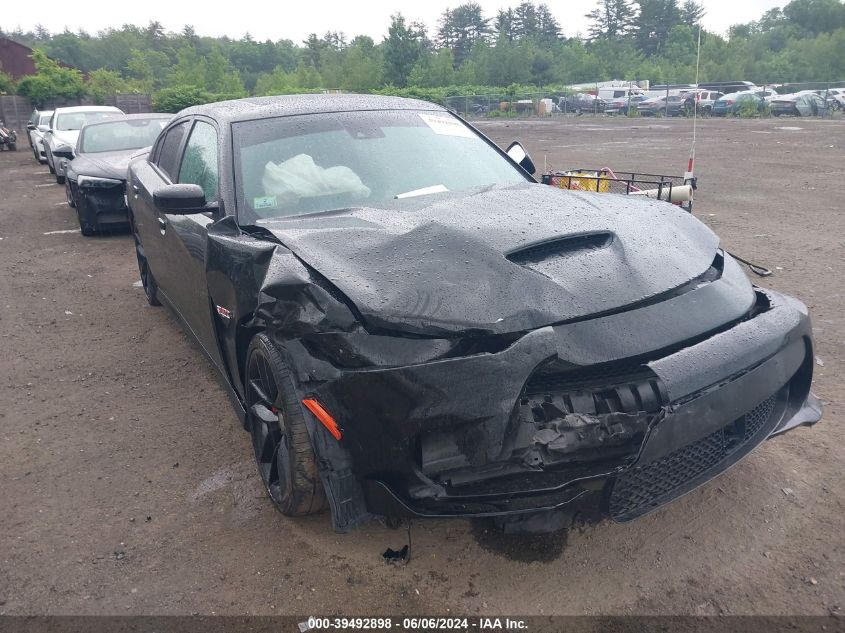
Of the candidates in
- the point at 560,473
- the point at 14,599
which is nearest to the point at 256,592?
the point at 14,599

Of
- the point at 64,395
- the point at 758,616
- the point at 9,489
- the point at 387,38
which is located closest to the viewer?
the point at 758,616

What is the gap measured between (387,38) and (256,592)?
66618 millimetres

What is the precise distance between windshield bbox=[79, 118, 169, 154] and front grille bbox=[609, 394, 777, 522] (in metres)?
9.10

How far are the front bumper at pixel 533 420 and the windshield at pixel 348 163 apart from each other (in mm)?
1245

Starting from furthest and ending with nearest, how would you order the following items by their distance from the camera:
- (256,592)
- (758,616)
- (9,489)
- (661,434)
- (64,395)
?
(64,395) → (9,489) → (256,592) → (758,616) → (661,434)

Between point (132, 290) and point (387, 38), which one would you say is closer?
point (132, 290)

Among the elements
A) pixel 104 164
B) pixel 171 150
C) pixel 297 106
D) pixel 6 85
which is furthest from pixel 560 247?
pixel 6 85

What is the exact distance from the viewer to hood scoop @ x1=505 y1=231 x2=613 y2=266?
8.16 ft

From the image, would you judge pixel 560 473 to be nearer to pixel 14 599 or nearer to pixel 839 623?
pixel 839 623

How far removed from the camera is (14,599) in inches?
98.7

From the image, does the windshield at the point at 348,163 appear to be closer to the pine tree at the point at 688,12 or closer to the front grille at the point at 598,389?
the front grille at the point at 598,389

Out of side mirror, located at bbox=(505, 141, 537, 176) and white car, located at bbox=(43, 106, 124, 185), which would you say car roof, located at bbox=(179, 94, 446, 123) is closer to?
side mirror, located at bbox=(505, 141, 537, 176)

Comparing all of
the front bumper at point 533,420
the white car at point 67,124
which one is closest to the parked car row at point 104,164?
the white car at point 67,124

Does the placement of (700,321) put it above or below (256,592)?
above
